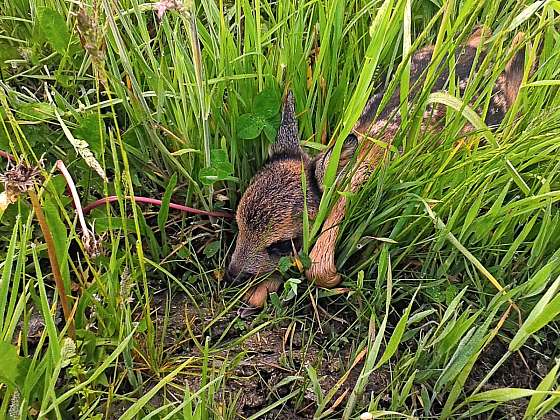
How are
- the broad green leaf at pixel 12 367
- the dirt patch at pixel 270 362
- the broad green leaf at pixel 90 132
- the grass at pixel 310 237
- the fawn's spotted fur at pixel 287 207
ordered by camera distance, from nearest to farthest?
the broad green leaf at pixel 12 367 → the grass at pixel 310 237 → the dirt patch at pixel 270 362 → the broad green leaf at pixel 90 132 → the fawn's spotted fur at pixel 287 207

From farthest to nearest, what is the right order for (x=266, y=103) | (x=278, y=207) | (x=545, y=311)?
(x=266, y=103), (x=278, y=207), (x=545, y=311)

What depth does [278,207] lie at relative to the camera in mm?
2070

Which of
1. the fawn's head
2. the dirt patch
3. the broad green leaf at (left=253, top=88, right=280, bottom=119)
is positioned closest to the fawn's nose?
the fawn's head

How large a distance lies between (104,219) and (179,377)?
1.80 ft

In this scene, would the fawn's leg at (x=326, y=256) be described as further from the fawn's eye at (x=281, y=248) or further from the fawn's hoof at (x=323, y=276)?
the fawn's eye at (x=281, y=248)

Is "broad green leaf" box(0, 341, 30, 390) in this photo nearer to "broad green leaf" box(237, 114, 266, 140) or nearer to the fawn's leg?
the fawn's leg

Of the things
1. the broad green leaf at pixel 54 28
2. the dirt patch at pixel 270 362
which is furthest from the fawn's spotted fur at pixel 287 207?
the broad green leaf at pixel 54 28

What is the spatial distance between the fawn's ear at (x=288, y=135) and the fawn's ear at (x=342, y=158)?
10cm

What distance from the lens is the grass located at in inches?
67.0

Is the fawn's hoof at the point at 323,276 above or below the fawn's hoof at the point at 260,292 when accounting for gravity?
above

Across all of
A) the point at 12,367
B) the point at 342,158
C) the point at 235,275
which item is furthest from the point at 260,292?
the point at 12,367

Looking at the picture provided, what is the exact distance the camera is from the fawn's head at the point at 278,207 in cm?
207

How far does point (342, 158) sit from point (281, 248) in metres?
0.37

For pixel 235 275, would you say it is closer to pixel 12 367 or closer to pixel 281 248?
pixel 281 248
